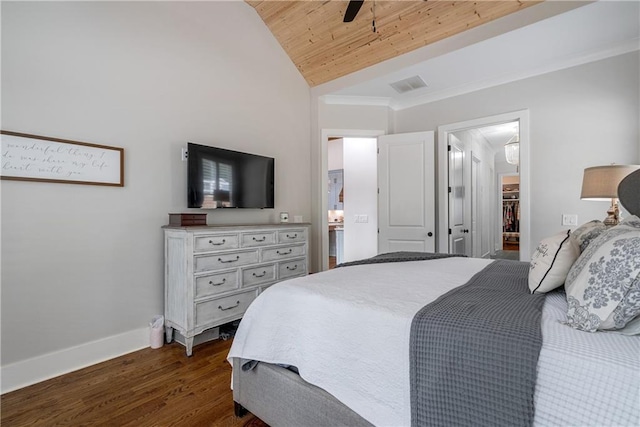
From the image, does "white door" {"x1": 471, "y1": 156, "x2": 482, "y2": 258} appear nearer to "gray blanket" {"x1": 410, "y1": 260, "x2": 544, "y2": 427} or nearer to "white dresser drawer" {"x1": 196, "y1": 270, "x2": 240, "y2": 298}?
"white dresser drawer" {"x1": 196, "y1": 270, "x2": 240, "y2": 298}

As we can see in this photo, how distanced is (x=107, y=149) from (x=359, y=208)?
3668 millimetres

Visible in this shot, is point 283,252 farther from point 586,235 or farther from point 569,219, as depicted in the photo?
point 569,219

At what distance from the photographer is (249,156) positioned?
3.31 meters

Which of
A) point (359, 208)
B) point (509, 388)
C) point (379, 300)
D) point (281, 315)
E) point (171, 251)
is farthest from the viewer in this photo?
point (359, 208)

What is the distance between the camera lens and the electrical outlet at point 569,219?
3.05m

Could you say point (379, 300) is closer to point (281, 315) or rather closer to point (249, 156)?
point (281, 315)

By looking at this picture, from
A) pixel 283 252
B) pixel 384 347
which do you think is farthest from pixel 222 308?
pixel 384 347

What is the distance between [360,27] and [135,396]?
391 centimetres

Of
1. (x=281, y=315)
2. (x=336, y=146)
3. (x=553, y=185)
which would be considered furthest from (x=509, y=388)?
(x=336, y=146)

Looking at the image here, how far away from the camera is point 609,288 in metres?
0.93

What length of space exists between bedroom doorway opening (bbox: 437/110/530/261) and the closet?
Answer: 1.00 meters

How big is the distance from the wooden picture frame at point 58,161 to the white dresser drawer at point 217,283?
40.6 inches

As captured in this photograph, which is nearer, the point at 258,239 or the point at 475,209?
the point at 258,239

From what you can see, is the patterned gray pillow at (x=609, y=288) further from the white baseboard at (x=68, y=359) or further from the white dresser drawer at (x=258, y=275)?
the white baseboard at (x=68, y=359)
